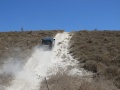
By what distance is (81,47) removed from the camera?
32469mm

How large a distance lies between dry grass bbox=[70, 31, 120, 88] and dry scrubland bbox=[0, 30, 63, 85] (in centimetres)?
510

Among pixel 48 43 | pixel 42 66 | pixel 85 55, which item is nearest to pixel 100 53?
pixel 85 55

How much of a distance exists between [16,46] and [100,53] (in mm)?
10635

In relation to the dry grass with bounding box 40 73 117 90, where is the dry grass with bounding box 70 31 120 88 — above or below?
above

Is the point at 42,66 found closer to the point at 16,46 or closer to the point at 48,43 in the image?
the point at 48,43

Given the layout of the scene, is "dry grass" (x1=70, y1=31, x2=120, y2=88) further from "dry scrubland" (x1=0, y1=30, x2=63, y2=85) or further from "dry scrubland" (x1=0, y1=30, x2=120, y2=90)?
"dry scrubland" (x1=0, y1=30, x2=63, y2=85)

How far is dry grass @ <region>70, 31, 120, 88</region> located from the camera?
74.3 feet

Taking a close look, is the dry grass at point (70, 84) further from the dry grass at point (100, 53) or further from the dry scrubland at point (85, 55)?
the dry grass at point (100, 53)

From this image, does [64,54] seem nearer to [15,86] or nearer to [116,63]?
[116,63]

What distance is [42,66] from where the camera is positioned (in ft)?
83.9

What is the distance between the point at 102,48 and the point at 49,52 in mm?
6083

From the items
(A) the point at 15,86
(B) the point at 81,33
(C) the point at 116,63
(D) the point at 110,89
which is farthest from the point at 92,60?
(B) the point at 81,33

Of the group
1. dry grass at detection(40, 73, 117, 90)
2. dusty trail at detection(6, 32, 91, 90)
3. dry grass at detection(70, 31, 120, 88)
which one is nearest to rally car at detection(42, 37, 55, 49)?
dusty trail at detection(6, 32, 91, 90)

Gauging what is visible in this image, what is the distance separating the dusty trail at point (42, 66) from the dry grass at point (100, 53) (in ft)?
3.57
